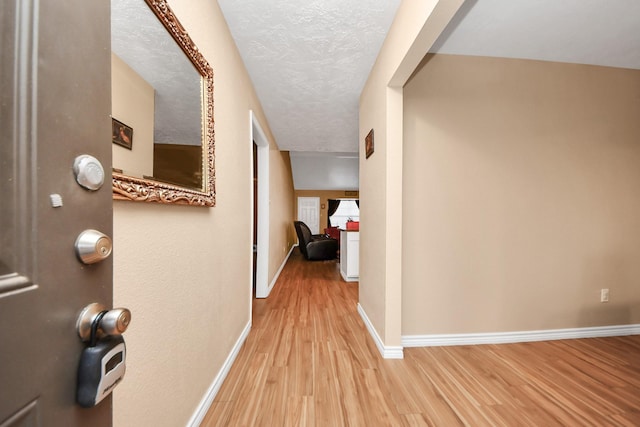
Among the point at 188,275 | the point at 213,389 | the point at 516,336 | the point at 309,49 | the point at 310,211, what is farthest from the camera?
the point at 310,211

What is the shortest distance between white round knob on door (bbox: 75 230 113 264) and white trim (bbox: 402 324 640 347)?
2.12 m

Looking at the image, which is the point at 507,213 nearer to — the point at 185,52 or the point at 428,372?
the point at 428,372

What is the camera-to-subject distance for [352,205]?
8.94 metres

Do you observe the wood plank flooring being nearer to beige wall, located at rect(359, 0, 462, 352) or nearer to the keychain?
beige wall, located at rect(359, 0, 462, 352)

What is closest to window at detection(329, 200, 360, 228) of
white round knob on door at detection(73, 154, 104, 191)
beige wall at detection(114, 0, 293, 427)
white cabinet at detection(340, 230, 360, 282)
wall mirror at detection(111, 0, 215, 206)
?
white cabinet at detection(340, 230, 360, 282)

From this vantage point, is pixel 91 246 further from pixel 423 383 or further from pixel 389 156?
pixel 423 383

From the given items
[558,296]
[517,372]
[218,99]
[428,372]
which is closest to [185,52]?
[218,99]

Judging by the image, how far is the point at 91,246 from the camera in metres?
0.39

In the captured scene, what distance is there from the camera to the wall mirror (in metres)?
0.75

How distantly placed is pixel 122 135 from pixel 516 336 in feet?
9.57

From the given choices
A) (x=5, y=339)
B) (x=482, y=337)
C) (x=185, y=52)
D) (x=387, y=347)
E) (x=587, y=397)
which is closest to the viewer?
(x=5, y=339)

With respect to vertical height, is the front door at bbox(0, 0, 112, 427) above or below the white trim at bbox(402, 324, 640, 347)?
above

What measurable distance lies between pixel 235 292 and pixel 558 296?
273cm

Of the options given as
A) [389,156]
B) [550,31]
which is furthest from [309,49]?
[550,31]
